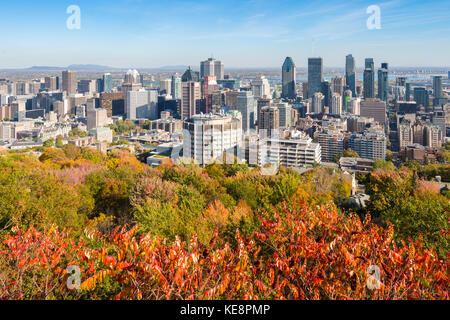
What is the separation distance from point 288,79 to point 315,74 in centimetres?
424

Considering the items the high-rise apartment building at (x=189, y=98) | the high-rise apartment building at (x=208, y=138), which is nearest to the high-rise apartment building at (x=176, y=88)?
the high-rise apartment building at (x=189, y=98)

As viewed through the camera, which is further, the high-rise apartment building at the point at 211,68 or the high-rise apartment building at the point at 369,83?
the high-rise apartment building at the point at 211,68

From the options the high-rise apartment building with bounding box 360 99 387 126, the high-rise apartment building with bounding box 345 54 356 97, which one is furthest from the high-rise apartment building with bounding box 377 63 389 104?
the high-rise apartment building with bounding box 345 54 356 97

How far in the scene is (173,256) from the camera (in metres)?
1.74

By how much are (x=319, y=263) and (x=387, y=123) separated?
35313 mm

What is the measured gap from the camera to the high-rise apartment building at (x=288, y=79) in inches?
2067

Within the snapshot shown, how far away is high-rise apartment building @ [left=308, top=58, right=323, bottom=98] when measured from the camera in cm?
5011

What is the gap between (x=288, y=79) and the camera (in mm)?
53562

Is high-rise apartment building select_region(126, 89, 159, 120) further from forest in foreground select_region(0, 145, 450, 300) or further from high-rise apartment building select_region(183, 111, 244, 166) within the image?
forest in foreground select_region(0, 145, 450, 300)

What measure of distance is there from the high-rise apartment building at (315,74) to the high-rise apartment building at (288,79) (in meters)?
2.79

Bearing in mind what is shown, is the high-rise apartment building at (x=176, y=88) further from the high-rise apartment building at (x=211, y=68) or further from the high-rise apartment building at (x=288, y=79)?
the high-rise apartment building at (x=288, y=79)

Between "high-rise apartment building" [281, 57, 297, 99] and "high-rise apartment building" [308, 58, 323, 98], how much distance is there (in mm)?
2786
